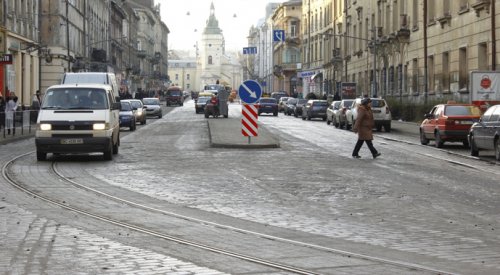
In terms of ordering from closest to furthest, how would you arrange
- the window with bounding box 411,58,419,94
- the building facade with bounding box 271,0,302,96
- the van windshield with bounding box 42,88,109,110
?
the van windshield with bounding box 42,88,109,110
the window with bounding box 411,58,419,94
the building facade with bounding box 271,0,302,96

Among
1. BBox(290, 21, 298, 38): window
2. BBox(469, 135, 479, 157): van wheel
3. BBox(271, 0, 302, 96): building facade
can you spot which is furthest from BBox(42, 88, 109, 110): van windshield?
BBox(290, 21, 298, 38): window

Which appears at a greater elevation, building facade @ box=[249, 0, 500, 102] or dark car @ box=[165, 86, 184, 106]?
building facade @ box=[249, 0, 500, 102]

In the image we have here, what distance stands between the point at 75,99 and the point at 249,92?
7.14 metres

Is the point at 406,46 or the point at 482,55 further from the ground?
the point at 406,46

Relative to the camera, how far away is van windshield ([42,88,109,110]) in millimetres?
21406

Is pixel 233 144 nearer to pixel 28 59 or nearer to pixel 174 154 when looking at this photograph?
pixel 174 154

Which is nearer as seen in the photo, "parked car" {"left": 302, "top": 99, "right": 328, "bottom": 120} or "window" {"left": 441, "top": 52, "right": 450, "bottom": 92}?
"window" {"left": 441, "top": 52, "right": 450, "bottom": 92}

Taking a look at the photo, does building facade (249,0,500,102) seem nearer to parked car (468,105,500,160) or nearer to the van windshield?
parked car (468,105,500,160)

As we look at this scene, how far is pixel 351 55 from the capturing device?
257 feet

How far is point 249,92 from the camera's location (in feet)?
89.2

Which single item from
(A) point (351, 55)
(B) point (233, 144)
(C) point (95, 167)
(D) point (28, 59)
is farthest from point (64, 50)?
(C) point (95, 167)

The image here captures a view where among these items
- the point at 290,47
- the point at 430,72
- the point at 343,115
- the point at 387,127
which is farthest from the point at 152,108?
the point at 290,47

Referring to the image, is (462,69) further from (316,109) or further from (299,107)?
(299,107)

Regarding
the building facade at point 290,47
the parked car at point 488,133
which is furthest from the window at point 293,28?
the parked car at point 488,133
